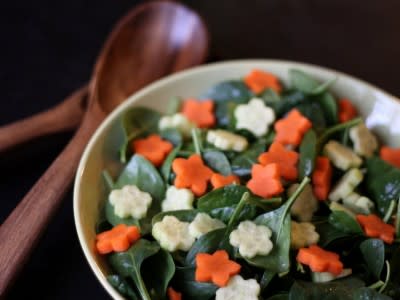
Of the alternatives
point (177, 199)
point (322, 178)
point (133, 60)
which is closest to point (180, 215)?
point (177, 199)

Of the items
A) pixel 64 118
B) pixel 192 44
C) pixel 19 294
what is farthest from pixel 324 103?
pixel 19 294

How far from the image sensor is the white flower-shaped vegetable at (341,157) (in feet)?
3.01

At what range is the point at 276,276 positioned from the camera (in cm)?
77

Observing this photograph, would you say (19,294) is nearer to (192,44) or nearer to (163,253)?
(163,253)

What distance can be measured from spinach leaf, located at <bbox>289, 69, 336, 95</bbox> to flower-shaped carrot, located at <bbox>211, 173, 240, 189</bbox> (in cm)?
26

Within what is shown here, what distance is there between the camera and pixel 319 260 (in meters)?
0.77

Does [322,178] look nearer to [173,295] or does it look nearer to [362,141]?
[362,141]

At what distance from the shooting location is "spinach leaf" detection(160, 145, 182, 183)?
0.91 metres

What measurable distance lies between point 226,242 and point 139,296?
0.15 meters

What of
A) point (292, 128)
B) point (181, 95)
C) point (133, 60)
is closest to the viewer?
point (292, 128)

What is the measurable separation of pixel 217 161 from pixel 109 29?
0.59 m

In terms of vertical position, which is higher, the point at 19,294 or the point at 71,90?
the point at 71,90

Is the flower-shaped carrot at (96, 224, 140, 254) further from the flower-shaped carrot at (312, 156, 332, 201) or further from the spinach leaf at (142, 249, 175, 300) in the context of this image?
the flower-shaped carrot at (312, 156, 332, 201)

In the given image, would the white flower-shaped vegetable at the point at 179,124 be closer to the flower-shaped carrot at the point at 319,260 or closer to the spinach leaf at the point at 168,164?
the spinach leaf at the point at 168,164
